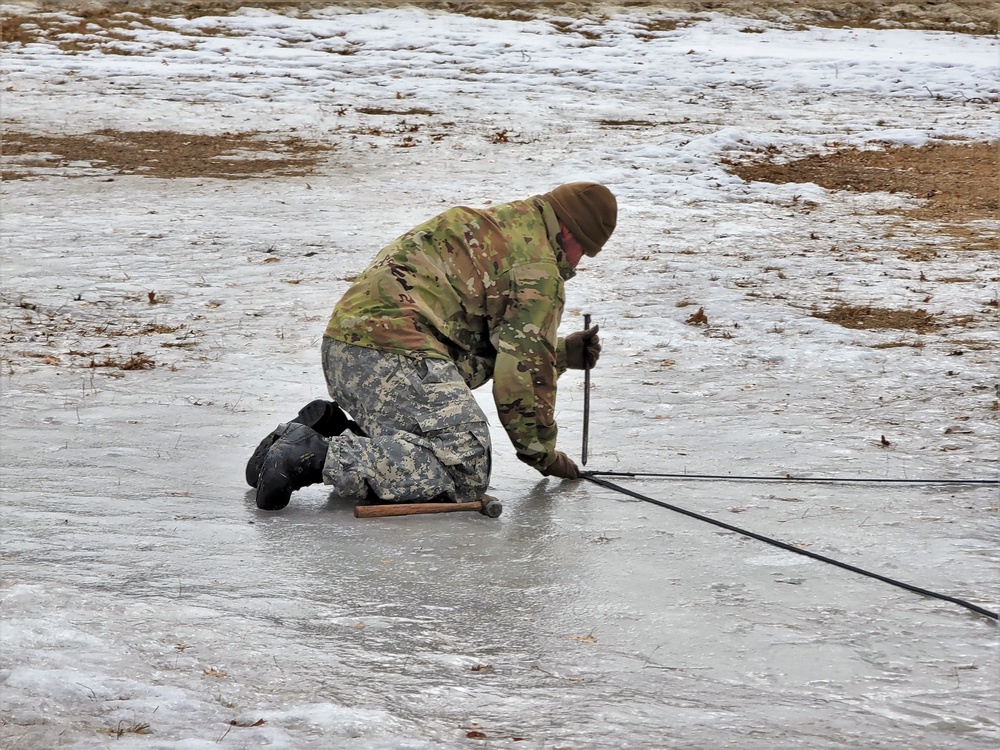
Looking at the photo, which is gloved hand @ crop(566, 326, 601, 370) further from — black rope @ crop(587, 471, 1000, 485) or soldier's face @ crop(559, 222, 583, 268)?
black rope @ crop(587, 471, 1000, 485)

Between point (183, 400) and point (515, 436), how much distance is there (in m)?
2.54

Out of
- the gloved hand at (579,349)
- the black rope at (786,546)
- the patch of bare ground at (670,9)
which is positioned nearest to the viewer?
the black rope at (786,546)

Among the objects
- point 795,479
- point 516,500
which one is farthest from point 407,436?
point 795,479

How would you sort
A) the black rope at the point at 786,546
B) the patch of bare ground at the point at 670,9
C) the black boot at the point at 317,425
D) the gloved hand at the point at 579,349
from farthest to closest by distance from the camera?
1. the patch of bare ground at the point at 670,9
2. the gloved hand at the point at 579,349
3. the black boot at the point at 317,425
4. the black rope at the point at 786,546

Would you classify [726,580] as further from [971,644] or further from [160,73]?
[160,73]

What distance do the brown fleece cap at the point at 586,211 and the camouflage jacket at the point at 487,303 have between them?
62 millimetres

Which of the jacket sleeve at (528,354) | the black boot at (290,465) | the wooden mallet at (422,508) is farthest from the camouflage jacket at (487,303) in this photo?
the black boot at (290,465)

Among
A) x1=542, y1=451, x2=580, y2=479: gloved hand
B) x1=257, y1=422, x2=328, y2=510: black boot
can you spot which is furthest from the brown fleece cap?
x1=257, y1=422, x2=328, y2=510: black boot

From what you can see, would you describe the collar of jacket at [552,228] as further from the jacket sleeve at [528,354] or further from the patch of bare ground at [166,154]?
the patch of bare ground at [166,154]

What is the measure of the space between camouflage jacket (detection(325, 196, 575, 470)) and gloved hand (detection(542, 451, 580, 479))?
10cm

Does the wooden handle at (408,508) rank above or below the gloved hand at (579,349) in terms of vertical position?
below

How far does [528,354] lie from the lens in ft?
16.4

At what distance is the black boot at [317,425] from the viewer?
5.14 m

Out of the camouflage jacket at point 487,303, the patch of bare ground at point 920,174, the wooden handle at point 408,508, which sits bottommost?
the wooden handle at point 408,508
